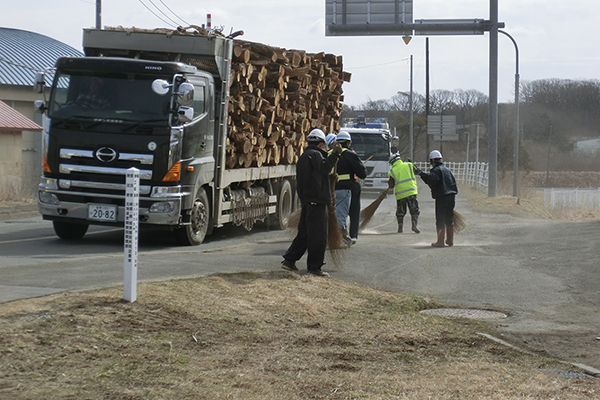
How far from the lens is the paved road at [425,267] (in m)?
→ 8.07

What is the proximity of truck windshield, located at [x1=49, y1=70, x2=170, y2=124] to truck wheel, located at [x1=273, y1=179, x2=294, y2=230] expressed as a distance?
547cm

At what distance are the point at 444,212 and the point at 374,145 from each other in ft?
54.8

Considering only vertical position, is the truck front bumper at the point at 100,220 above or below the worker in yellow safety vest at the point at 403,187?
below

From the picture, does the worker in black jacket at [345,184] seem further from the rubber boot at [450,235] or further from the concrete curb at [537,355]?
the concrete curb at [537,355]

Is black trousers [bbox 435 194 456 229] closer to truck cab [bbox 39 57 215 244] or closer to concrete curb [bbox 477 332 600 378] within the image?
truck cab [bbox 39 57 215 244]

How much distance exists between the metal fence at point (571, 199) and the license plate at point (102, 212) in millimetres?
25471

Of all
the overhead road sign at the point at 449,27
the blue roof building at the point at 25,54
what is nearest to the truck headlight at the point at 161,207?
the overhead road sign at the point at 449,27

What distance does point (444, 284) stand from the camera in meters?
10.5

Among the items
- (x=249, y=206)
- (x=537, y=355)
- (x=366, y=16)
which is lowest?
(x=537, y=355)

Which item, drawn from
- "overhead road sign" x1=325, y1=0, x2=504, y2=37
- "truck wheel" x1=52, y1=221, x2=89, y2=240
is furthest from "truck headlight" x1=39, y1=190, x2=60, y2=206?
"overhead road sign" x1=325, y1=0, x2=504, y2=37

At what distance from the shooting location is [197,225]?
42.8 feet

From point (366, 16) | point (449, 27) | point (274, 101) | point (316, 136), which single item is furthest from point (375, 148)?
point (316, 136)

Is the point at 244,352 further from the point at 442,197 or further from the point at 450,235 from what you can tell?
the point at 442,197

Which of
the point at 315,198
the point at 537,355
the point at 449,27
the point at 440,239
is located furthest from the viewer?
the point at 449,27
